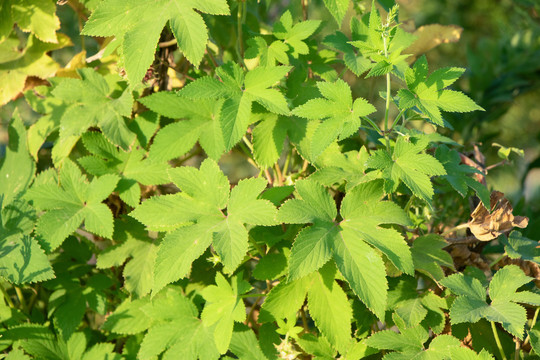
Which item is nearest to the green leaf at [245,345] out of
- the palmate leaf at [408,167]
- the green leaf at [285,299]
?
the green leaf at [285,299]

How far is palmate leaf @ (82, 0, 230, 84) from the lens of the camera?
3.53 ft

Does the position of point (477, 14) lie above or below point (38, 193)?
below

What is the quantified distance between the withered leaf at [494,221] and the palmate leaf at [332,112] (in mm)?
354

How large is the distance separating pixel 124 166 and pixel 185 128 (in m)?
0.20

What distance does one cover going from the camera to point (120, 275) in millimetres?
1427

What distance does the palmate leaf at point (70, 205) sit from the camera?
1.18 meters

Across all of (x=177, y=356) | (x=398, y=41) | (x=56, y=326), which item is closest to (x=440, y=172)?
(x=398, y=41)

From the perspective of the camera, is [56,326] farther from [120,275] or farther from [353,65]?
[353,65]

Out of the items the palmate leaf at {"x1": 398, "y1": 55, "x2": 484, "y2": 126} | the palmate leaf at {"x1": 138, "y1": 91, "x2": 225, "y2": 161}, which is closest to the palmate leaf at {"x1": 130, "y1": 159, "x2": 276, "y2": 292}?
the palmate leaf at {"x1": 138, "y1": 91, "x2": 225, "y2": 161}

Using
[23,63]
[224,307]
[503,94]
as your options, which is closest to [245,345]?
[224,307]

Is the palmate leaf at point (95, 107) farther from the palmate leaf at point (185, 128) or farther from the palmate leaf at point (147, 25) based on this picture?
the palmate leaf at point (147, 25)

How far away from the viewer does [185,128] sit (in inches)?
49.1

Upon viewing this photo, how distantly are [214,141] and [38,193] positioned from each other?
42cm

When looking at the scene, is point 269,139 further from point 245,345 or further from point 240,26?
point 245,345
